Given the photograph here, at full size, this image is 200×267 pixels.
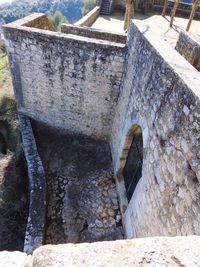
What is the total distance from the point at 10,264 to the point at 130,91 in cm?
423

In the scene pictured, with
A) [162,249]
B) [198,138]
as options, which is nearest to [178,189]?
[198,138]

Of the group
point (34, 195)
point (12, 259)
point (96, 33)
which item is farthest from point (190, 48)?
point (12, 259)

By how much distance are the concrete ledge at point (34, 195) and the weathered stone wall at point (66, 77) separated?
1.02m

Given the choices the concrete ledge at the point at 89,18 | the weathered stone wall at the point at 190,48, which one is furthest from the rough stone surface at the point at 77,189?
the concrete ledge at the point at 89,18

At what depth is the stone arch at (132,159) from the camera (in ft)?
16.7

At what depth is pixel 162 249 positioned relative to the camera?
4.62ft

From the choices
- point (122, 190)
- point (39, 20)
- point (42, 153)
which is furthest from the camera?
point (39, 20)

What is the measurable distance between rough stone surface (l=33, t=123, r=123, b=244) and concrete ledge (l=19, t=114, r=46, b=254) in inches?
12.5

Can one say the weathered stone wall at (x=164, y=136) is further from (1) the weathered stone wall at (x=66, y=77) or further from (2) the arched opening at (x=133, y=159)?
(1) the weathered stone wall at (x=66, y=77)

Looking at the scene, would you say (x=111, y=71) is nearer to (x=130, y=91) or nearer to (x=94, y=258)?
(x=130, y=91)

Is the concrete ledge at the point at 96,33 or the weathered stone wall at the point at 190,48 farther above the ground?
the weathered stone wall at the point at 190,48

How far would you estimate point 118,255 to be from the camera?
4.51 feet

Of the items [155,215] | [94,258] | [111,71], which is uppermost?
[94,258]

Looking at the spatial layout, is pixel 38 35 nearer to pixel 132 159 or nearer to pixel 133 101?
pixel 133 101
